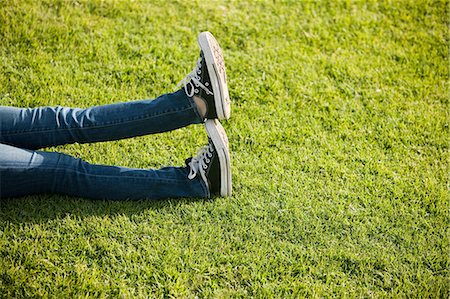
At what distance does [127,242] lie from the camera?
10.9 ft

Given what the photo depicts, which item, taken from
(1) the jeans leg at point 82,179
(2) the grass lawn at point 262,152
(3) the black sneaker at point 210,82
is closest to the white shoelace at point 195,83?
(3) the black sneaker at point 210,82

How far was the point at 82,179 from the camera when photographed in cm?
345

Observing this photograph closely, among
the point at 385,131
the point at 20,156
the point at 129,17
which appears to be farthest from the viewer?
the point at 129,17

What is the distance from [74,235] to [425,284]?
204 centimetres

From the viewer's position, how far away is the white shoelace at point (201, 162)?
3.56 m

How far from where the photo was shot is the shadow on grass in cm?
339

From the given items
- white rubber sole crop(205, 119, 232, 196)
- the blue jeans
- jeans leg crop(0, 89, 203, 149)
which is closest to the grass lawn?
the blue jeans

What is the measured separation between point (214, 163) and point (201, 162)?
0.31 feet

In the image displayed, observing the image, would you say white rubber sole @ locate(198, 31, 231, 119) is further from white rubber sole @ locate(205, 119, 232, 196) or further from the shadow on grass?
the shadow on grass

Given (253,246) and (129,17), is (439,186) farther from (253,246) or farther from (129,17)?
(129,17)

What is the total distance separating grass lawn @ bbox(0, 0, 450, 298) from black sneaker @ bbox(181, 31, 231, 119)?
0.60 meters

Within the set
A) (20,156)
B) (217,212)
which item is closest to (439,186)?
(217,212)

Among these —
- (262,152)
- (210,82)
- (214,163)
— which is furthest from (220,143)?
(262,152)

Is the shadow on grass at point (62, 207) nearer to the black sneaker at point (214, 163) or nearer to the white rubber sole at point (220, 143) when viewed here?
the black sneaker at point (214, 163)
